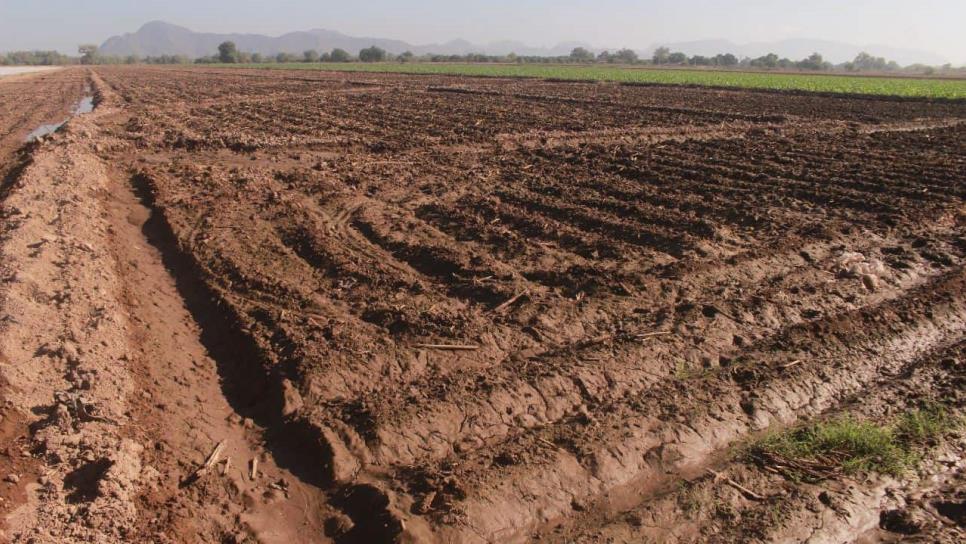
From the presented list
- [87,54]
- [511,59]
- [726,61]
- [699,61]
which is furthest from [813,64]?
[87,54]

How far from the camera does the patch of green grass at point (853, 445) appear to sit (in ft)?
13.4

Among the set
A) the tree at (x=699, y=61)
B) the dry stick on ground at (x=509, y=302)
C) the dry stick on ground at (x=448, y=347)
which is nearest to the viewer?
the dry stick on ground at (x=448, y=347)

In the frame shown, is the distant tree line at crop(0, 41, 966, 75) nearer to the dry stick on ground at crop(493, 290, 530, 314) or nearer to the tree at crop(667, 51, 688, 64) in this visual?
the tree at crop(667, 51, 688, 64)

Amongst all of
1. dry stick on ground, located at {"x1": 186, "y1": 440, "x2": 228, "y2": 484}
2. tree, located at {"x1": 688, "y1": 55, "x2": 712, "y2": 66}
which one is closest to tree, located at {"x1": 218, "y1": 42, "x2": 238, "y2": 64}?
tree, located at {"x1": 688, "y1": 55, "x2": 712, "y2": 66}

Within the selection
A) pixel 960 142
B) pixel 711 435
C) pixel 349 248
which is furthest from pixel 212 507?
pixel 960 142

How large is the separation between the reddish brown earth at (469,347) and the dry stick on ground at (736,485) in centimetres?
3

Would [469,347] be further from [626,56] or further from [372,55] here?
[626,56]

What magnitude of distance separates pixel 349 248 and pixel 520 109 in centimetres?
1626

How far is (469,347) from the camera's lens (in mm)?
5453

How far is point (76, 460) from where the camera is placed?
394cm

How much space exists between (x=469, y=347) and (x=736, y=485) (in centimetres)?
241

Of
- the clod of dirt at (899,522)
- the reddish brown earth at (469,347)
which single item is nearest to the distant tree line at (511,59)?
the reddish brown earth at (469,347)

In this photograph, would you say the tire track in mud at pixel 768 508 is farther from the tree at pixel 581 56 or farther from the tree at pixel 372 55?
the tree at pixel 581 56

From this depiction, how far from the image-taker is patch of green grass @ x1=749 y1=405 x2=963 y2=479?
4.09 meters
